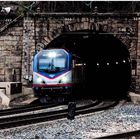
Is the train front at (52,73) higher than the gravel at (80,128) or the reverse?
higher

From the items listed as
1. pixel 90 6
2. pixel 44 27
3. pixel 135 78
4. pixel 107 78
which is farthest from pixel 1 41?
pixel 107 78

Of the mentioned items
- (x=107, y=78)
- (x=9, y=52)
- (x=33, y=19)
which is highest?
(x=33, y=19)

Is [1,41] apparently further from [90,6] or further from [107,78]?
[107,78]

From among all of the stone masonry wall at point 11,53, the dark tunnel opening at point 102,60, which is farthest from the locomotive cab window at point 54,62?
the stone masonry wall at point 11,53

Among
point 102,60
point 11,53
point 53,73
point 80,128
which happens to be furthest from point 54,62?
point 102,60

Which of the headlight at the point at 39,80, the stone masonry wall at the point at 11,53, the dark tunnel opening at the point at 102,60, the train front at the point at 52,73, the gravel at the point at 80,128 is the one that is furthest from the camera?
the dark tunnel opening at the point at 102,60

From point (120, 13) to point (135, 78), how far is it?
4.01 m

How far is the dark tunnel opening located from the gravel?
1303 cm

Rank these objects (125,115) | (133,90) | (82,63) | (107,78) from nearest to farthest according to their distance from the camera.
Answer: (125,115) → (82,63) → (133,90) → (107,78)

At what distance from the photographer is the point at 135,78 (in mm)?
26875

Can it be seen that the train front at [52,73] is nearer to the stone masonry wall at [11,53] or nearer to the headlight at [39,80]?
the headlight at [39,80]

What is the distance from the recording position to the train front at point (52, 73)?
20.6 metres

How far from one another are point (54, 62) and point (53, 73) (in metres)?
0.54

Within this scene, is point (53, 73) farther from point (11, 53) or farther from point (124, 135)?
point (124, 135)
